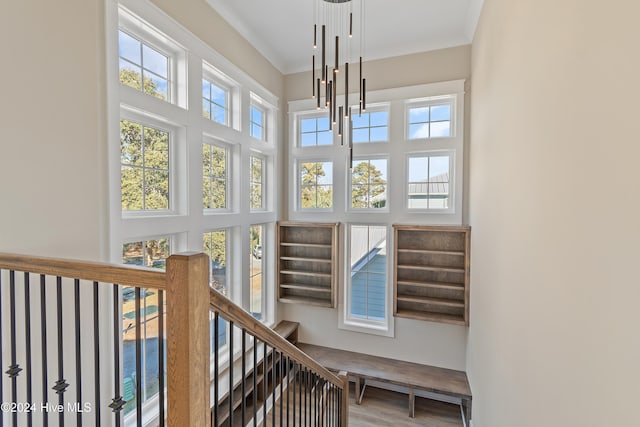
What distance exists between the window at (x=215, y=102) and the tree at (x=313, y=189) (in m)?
1.48

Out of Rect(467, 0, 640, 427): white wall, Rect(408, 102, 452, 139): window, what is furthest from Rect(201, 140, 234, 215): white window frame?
Rect(467, 0, 640, 427): white wall

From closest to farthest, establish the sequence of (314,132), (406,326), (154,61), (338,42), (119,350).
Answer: (119,350) → (154,61) → (338,42) → (406,326) → (314,132)

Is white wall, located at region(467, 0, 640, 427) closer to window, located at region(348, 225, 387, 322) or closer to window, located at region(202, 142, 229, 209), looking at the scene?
window, located at region(348, 225, 387, 322)

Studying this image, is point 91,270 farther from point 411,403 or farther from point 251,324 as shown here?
point 411,403

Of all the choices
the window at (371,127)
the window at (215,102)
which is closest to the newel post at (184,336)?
the window at (215,102)

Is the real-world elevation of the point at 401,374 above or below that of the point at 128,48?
below

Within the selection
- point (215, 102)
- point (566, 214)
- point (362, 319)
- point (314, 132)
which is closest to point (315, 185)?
point (314, 132)

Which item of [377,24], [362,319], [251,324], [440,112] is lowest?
[362,319]

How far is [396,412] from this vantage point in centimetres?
362

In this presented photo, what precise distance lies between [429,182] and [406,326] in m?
2.00

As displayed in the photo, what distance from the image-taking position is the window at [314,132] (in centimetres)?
444

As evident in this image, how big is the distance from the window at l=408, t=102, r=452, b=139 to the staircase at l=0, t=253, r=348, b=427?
3.16 meters

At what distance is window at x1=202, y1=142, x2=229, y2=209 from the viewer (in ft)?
10.3

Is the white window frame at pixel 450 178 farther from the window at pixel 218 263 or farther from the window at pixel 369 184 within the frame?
the window at pixel 218 263
